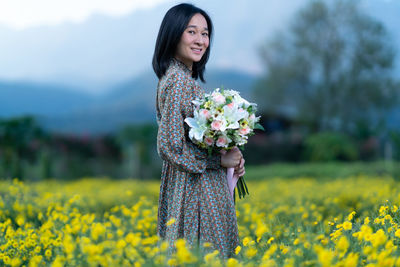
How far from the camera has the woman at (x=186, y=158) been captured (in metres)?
2.22

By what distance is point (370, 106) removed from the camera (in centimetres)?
1717

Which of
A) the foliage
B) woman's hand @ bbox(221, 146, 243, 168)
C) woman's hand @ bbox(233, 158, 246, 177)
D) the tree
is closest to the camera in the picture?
woman's hand @ bbox(221, 146, 243, 168)

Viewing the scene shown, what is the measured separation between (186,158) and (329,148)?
44.6 ft

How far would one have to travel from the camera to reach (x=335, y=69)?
56.8 feet

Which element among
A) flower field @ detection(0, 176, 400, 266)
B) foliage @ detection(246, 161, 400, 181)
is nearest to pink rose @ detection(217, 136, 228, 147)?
flower field @ detection(0, 176, 400, 266)

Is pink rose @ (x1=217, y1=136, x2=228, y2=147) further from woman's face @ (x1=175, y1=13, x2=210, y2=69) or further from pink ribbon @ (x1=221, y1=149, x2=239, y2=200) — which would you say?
woman's face @ (x1=175, y1=13, x2=210, y2=69)

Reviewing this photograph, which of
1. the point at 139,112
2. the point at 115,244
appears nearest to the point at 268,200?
the point at 115,244

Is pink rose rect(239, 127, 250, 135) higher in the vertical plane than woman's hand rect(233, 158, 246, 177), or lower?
higher

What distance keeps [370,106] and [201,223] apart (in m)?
16.5

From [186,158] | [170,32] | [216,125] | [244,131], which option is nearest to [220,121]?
[216,125]

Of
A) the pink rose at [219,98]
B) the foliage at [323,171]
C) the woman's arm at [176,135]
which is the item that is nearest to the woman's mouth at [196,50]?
the woman's arm at [176,135]

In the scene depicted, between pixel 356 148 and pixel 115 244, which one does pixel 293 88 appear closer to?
pixel 356 148

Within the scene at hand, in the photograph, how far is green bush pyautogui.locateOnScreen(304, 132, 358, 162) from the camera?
49.1ft

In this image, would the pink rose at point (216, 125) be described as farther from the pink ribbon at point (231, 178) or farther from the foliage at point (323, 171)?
the foliage at point (323, 171)
